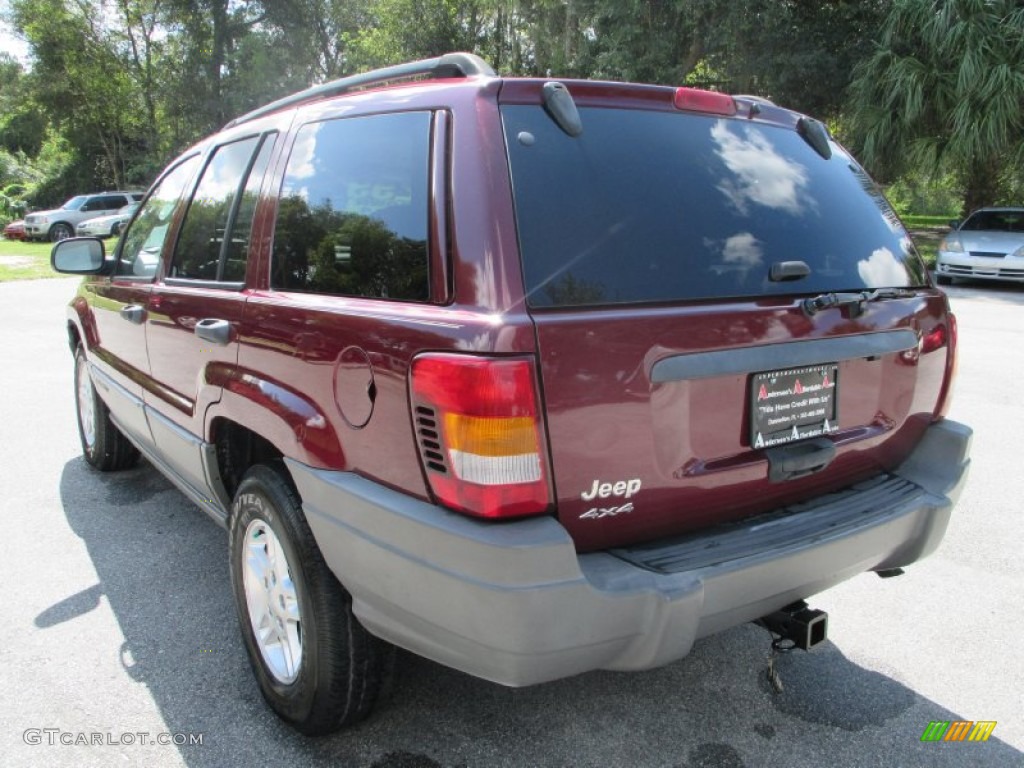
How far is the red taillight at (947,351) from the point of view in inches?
99.7

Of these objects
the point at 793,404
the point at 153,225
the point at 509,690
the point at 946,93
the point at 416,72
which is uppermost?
the point at 946,93

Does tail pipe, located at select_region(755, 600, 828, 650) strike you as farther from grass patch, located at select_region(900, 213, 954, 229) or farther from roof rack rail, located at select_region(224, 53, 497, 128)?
grass patch, located at select_region(900, 213, 954, 229)

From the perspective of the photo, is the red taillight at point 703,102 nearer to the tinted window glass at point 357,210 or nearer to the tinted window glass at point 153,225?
the tinted window glass at point 357,210

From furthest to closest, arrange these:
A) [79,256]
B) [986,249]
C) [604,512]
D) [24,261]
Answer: [24,261], [986,249], [79,256], [604,512]

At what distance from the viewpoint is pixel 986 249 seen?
13.6 metres

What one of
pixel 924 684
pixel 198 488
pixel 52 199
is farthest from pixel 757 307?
pixel 52 199

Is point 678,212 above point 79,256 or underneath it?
above

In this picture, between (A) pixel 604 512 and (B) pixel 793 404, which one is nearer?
(A) pixel 604 512

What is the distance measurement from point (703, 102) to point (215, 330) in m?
1.75

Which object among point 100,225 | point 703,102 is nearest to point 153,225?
point 703,102

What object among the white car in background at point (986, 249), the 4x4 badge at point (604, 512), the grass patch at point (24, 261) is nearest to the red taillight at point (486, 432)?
the 4x4 badge at point (604, 512)

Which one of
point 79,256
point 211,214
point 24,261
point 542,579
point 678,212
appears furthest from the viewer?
point 24,261

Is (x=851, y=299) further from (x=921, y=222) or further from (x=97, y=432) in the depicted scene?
(x=921, y=222)

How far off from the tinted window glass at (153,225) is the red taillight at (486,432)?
2.22 metres
